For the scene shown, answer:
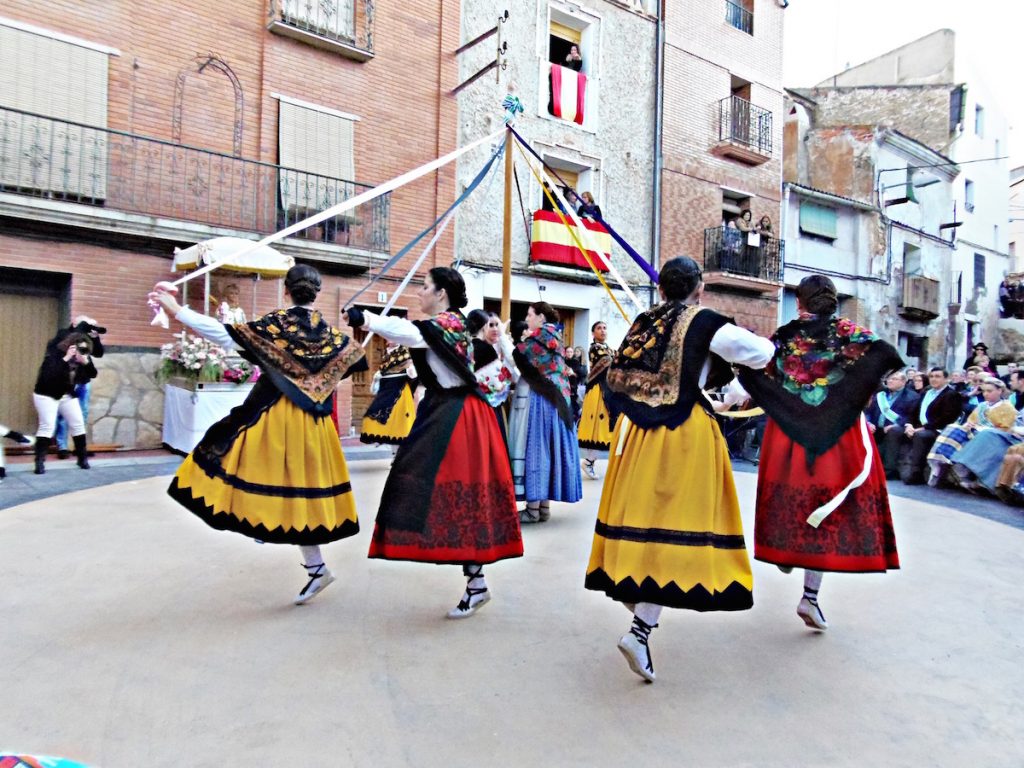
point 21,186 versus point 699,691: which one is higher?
point 21,186

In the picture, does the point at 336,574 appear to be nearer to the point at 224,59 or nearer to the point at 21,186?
the point at 21,186

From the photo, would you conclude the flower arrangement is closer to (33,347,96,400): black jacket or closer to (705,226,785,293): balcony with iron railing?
(33,347,96,400): black jacket

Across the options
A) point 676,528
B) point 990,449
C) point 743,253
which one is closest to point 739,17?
point 743,253

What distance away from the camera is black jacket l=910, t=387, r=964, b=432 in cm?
923

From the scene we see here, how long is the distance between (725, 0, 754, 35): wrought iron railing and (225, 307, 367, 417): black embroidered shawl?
18.0 metres

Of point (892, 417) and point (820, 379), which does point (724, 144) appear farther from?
point (820, 379)

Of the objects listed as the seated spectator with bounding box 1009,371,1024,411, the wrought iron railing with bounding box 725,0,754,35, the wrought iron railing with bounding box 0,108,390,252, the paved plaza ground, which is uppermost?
the wrought iron railing with bounding box 725,0,754,35

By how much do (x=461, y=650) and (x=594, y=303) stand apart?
44.2 feet

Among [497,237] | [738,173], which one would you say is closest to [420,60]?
[497,237]

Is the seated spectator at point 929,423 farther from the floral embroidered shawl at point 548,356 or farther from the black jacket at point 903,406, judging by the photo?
the floral embroidered shawl at point 548,356

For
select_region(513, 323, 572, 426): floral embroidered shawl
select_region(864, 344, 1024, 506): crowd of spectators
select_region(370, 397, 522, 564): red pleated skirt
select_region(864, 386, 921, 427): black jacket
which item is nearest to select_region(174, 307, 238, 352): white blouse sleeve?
select_region(370, 397, 522, 564): red pleated skirt

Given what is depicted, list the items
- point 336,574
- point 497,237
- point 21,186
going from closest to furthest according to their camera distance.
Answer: point 336,574 < point 21,186 < point 497,237

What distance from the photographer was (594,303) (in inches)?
646

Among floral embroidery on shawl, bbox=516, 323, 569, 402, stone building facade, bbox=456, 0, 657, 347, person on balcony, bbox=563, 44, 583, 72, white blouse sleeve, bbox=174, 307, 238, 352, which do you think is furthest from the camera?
person on balcony, bbox=563, 44, 583, 72
